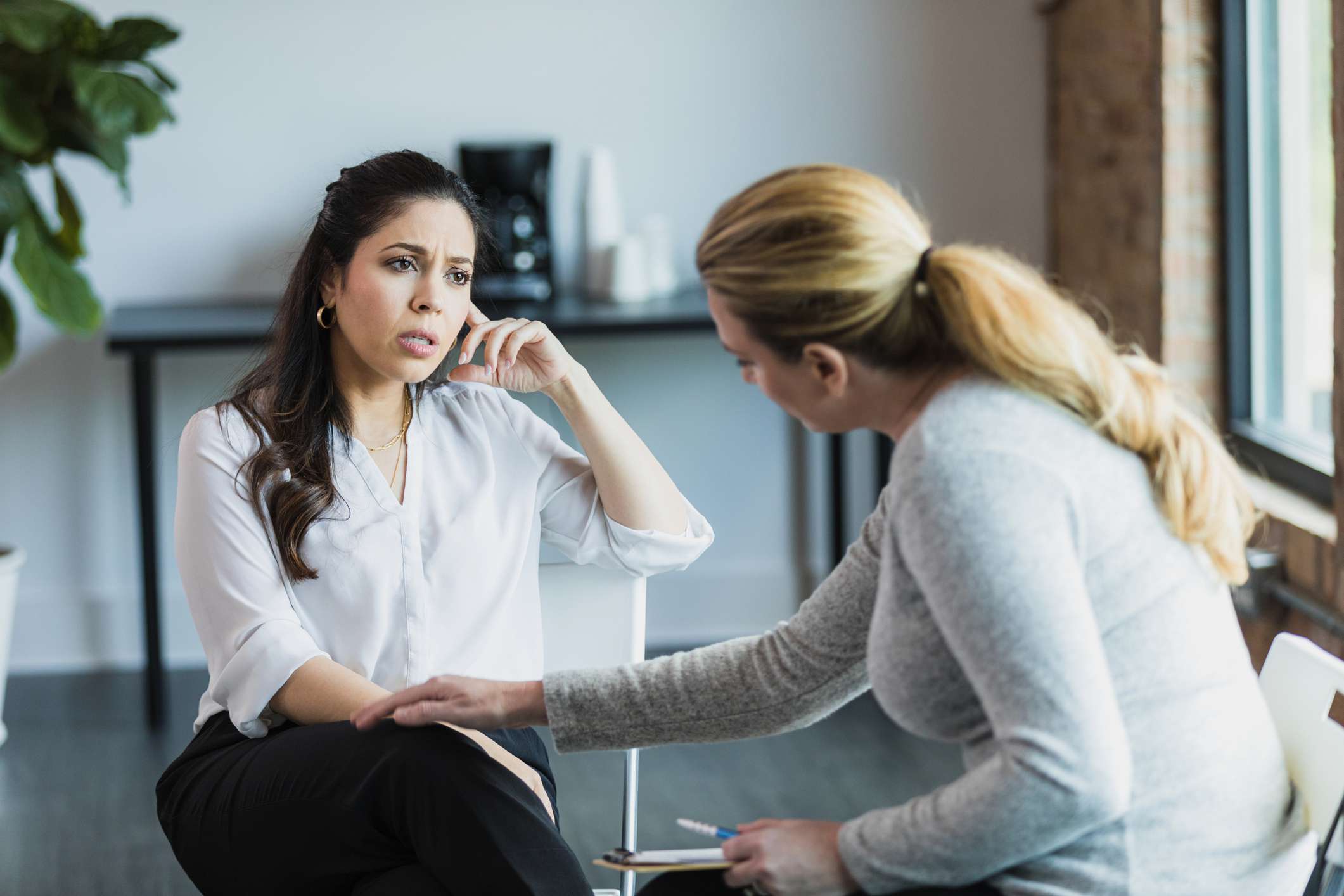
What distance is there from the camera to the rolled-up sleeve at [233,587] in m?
1.52

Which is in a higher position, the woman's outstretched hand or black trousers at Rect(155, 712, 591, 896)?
the woman's outstretched hand

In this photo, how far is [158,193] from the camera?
137 inches

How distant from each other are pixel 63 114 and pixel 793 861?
141 cm

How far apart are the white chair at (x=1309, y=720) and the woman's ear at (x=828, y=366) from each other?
1.67 feet

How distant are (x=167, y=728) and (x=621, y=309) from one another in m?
1.36

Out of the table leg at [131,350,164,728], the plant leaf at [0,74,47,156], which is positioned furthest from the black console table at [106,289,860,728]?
the plant leaf at [0,74,47,156]

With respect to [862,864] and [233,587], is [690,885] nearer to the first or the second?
[862,864]

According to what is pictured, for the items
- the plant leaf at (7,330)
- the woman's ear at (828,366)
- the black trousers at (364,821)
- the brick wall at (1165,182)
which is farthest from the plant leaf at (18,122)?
the brick wall at (1165,182)

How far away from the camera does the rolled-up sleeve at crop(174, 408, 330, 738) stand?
1520 mm

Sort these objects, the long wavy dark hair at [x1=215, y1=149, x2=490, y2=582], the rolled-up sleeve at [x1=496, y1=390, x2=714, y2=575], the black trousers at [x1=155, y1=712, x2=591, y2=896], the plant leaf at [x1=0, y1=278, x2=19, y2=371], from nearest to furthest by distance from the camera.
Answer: the black trousers at [x1=155, y1=712, x2=591, y2=896] < the long wavy dark hair at [x1=215, y1=149, x2=490, y2=582] < the rolled-up sleeve at [x1=496, y1=390, x2=714, y2=575] < the plant leaf at [x1=0, y1=278, x2=19, y2=371]

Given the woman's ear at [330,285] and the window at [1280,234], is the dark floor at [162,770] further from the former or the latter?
the woman's ear at [330,285]

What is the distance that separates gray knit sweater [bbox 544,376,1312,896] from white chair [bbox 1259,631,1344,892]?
0.03 meters

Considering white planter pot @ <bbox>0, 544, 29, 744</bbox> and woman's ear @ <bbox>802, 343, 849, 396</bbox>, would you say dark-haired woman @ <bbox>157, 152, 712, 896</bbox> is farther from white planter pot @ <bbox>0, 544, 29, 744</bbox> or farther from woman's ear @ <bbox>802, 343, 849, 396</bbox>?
white planter pot @ <bbox>0, 544, 29, 744</bbox>

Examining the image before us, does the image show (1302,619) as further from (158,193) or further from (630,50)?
(158,193)
